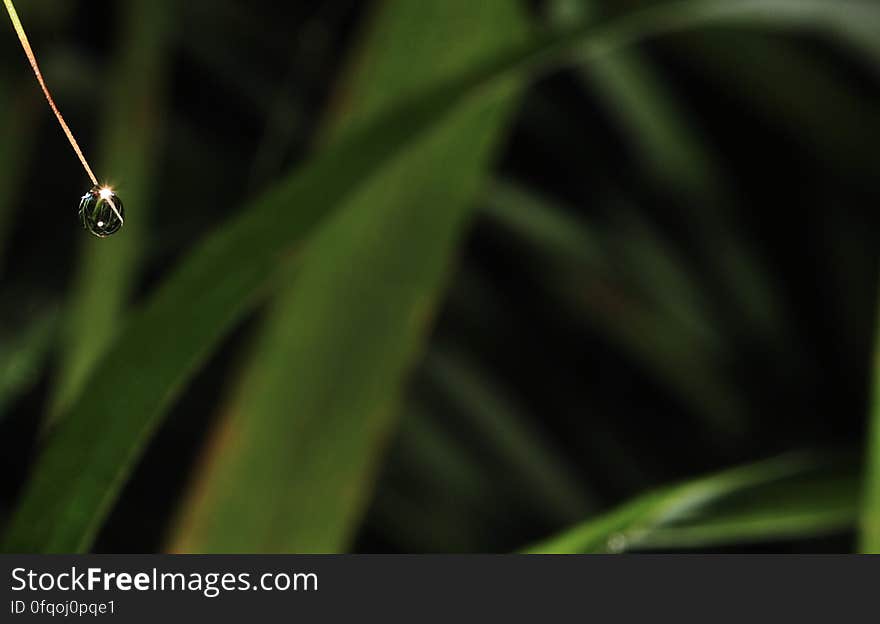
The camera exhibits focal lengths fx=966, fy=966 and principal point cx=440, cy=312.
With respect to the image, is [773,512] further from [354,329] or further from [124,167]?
[124,167]

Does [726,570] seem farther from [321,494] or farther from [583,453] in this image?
[583,453]

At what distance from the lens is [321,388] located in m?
0.32

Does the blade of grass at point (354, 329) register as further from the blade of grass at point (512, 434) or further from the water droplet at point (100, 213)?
the blade of grass at point (512, 434)

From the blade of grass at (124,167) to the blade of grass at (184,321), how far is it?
0.19 metres

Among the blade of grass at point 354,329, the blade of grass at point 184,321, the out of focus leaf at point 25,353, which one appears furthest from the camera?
the out of focus leaf at point 25,353

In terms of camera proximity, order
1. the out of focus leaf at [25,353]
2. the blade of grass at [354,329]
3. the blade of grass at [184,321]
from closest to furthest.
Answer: the blade of grass at [184,321], the blade of grass at [354,329], the out of focus leaf at [25,353]

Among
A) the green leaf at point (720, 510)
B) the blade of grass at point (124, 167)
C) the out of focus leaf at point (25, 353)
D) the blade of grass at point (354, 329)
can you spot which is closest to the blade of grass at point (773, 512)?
the green leaf at point (720, 510)

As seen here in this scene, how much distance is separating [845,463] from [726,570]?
0.29 ft

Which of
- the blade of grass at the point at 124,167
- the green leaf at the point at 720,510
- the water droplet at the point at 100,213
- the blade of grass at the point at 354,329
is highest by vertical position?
the blade of grass at the point at 124,167

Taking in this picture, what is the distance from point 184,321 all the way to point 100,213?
1.2 inches

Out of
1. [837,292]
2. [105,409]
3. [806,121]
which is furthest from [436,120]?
[837,292]

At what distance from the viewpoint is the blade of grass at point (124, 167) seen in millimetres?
400

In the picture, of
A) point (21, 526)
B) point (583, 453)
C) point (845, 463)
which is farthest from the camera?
point (583, 453)

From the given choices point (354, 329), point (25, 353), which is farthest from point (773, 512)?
point (25, 353)
